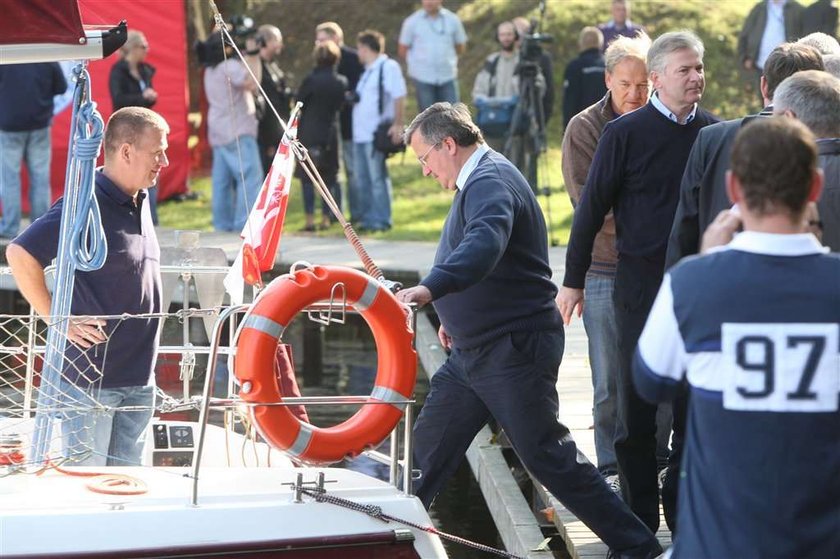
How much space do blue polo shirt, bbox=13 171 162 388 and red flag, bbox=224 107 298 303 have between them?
491 millimetres

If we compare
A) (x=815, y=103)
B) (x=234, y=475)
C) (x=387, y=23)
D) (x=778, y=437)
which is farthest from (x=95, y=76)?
(x=778, y=437)

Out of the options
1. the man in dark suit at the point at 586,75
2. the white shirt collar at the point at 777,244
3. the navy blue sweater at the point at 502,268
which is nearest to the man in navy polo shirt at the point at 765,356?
the white shirt collar at the point at 777,244

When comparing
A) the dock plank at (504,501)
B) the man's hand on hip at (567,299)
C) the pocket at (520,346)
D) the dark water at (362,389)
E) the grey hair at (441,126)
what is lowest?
the dark water at (362,389)

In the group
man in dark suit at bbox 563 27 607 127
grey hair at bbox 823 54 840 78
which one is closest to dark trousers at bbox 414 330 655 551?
grey hair at bbox 823 54 840 78

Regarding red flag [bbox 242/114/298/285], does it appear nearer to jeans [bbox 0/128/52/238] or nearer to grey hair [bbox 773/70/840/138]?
grey hair [bbox 773/70/840/138]

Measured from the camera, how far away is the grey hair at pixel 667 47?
16.6ft

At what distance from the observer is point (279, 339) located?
4336 mm

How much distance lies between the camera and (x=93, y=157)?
16.0 feet

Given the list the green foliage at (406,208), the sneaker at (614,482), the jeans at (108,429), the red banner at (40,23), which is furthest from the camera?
the green foliage at (406,208)

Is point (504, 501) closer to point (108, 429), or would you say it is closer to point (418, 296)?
point (108, 429)

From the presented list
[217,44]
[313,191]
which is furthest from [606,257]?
[217,44]

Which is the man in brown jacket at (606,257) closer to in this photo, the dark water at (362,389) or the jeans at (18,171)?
the dark water at (362,389)

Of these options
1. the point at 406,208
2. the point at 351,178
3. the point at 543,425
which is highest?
the point at 351,178

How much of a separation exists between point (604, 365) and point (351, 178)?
26.7ft
